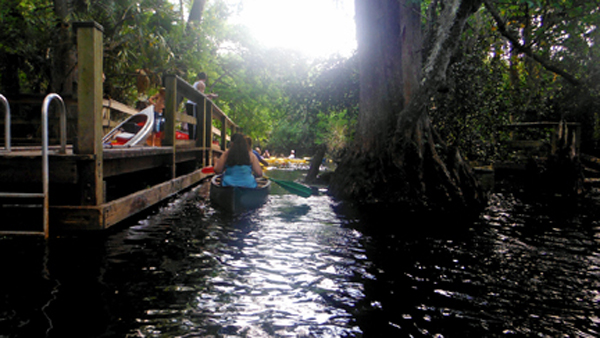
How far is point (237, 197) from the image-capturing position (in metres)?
8.09

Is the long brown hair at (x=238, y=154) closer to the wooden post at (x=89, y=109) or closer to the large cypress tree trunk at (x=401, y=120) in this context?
the large cypress tree trunk at (x=401, y=120)

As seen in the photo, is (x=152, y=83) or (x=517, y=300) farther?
(x=152, y=83)

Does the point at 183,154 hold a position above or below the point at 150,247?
above

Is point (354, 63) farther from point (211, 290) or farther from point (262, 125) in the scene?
point (262, 125)

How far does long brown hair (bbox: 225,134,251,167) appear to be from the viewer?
868 centimetres

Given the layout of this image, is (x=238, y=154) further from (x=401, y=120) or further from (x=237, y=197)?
(x=401, y=120)

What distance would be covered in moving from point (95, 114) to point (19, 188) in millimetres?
2083

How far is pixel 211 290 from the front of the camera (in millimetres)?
3725

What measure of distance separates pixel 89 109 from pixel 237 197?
3.49 meters

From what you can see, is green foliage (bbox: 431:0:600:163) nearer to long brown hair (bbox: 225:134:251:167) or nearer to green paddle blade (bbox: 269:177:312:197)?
green paddle blade (bbox: 269:177:312:197)

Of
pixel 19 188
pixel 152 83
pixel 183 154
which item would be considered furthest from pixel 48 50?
pixel 19 188

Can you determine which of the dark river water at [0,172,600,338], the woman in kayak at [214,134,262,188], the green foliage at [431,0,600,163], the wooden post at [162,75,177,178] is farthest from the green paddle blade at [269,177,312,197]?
the green foliage at [431,0,600,163]

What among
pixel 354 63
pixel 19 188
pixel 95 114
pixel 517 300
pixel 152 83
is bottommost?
pixel 517 300

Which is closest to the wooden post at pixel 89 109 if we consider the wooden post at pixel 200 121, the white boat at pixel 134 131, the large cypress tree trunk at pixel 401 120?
the white boat at pixel 134 131
